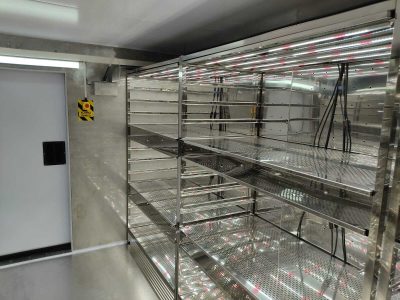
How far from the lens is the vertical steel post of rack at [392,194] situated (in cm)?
91

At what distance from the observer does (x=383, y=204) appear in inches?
38.4

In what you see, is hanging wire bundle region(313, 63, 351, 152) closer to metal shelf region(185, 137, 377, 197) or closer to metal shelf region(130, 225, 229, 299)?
metal shelf region(185, 137, 377, 197)

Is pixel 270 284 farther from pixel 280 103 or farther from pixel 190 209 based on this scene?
pixel 280 103

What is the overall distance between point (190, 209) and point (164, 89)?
1.71m

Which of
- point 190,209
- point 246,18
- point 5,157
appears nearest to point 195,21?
point 246,18

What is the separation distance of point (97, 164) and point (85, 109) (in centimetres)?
70

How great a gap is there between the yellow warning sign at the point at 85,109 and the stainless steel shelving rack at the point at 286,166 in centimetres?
50

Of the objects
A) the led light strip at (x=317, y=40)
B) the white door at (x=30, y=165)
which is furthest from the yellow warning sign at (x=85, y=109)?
the led light strip at (x=317, y=40)

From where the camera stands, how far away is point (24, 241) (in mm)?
3455

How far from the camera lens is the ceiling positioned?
1.71 metres

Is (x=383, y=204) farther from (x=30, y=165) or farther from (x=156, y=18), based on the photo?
(x=30, y=165)

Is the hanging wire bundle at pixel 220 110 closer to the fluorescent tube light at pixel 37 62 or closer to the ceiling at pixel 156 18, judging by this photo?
the ceiling at pixel 156 18

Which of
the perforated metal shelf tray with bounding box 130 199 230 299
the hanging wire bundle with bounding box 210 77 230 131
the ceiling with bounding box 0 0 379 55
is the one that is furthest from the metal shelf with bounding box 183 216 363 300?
the ceiling with bounding box 0 0 379 55

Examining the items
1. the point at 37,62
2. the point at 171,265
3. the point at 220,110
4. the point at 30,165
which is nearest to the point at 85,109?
→ the point at 37,62
